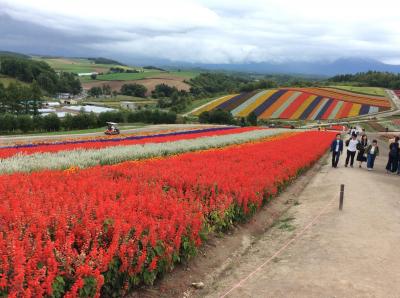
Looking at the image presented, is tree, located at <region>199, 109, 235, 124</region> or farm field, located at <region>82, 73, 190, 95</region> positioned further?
farm field, located at <region>82, 73, 190, 95</region>

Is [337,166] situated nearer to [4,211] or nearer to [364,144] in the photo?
[364,144]

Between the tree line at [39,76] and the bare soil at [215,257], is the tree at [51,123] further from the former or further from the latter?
the tree line at [39,76]

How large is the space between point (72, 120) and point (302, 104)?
5463 centimetres

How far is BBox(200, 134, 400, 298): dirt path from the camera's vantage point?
6676mm

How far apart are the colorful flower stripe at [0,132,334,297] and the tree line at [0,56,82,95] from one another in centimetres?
12590

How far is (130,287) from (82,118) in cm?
6018

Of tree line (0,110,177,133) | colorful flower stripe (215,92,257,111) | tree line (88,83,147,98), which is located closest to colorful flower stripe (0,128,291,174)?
tree line (0,110,177,133)

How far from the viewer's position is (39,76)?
13738 cm

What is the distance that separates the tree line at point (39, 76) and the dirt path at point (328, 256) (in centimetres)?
12692

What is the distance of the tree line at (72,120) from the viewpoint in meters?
54.7

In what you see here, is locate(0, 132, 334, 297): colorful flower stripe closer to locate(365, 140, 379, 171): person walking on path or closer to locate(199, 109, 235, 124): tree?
locate(365, 140, 379, 171): person walking on path

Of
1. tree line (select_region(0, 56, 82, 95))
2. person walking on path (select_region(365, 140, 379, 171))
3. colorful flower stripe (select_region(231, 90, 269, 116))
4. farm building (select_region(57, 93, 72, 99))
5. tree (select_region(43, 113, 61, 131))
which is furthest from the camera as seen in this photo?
farm building (select_region(57, 93, 72, 99))

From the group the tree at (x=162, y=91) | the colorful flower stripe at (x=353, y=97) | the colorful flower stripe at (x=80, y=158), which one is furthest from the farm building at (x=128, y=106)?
the colorful flower stripe at (x=80, y=158)

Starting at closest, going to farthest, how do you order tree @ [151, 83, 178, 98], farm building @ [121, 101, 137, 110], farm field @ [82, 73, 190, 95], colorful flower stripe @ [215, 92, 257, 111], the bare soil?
the bare soil, colorful flower stripe @ [215, 92, 257, 111], farm building @ [121, 101, 137, 110], tree @ [151, 83, 178, 98], farm field @ [82, 73, 190, 95]
